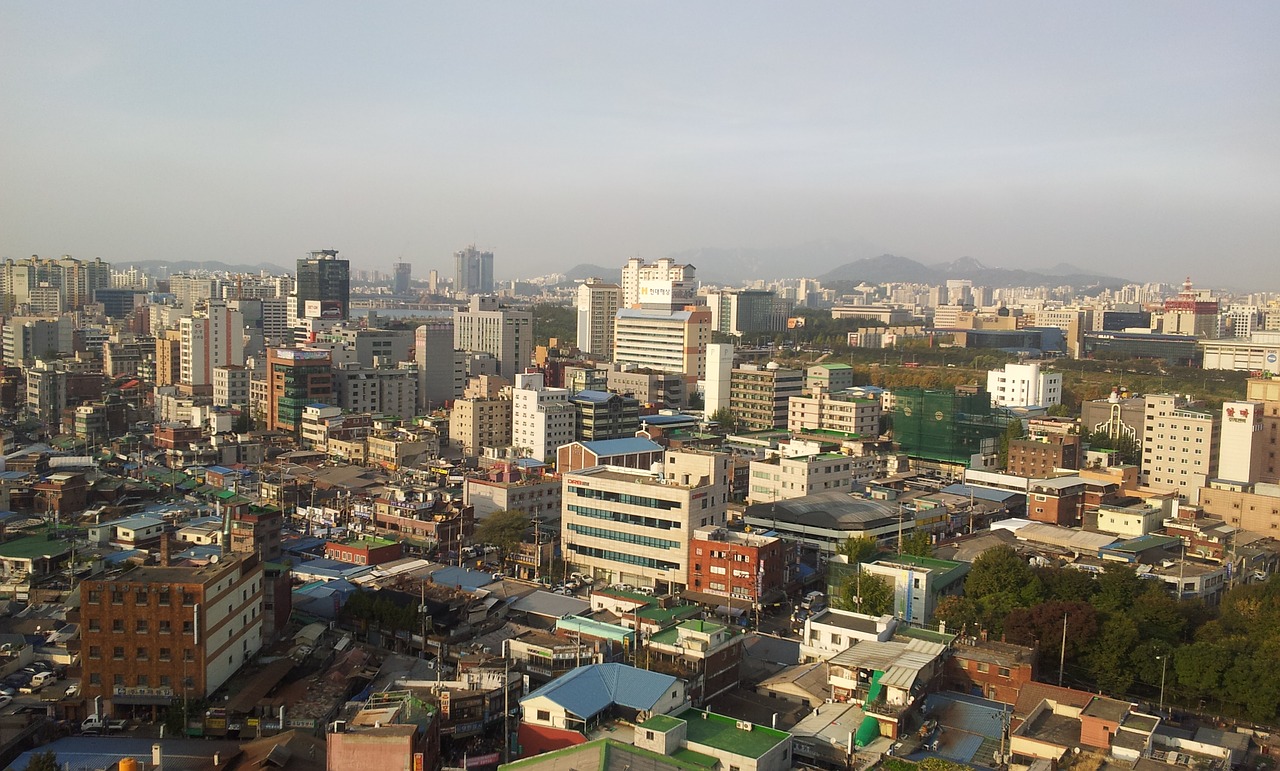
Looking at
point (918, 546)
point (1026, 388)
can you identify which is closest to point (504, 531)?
point (918, 546)

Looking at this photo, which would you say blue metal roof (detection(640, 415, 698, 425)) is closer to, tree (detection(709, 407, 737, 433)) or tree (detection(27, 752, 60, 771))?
tree (detection(709, 407, 737, 433))

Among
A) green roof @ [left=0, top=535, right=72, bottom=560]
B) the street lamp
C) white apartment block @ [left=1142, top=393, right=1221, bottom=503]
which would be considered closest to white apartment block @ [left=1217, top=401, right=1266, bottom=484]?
white apartment block @ [left=1142, top=393, right=1221, bottom=503]

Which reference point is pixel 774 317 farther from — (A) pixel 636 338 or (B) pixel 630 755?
(B) pixel 630 755

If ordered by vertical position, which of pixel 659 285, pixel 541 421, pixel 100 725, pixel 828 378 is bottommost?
pixel 100 725

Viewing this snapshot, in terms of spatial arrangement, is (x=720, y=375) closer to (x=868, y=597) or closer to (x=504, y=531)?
(x=504, y=531)

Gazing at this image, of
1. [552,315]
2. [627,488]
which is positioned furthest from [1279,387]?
[552,315]

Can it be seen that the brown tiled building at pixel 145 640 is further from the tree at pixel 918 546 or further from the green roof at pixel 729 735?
the tree at pixel 918 546

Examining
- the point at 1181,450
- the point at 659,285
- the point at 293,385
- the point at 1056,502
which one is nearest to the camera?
the point at 1056,502
